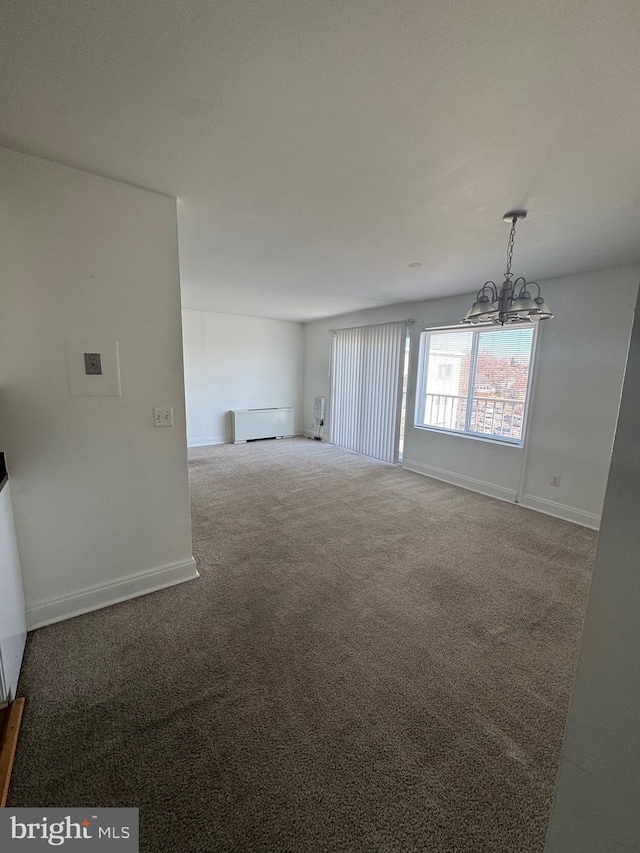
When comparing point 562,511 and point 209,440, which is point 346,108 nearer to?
point 562,511

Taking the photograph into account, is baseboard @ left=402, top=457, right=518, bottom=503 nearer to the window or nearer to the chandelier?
the window

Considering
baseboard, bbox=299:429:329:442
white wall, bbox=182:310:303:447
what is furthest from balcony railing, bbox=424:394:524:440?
white wall, bbox=182:310:303:447

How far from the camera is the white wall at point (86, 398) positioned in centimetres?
164

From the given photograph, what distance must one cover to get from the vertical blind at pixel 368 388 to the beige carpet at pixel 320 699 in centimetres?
Answer: 272

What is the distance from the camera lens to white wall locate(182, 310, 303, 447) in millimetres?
5832

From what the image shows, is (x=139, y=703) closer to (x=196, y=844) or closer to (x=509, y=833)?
(x=196, y=844)

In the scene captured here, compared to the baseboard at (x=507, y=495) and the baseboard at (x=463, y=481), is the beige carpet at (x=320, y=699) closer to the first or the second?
the baseboard at (x=507, y=495)

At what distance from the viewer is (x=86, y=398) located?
6.04ft

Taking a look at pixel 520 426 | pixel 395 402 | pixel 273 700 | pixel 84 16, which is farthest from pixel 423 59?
pixel 395 402

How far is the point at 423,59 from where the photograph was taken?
42.9 inches

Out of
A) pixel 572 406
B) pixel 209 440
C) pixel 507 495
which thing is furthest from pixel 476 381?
pixel 209 440

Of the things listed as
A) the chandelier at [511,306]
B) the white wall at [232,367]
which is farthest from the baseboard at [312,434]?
the chandelier at [511,306]

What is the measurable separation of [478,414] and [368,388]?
1.86m

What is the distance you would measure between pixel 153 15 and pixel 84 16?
0.20 meters
